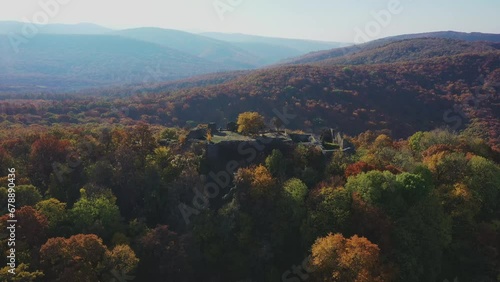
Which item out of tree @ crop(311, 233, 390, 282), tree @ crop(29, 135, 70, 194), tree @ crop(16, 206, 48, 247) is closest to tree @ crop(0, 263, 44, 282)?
tree @ crop(16, 206, 48, 247)

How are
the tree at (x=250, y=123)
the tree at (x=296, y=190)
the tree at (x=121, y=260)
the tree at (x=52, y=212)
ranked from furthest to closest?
the tree at (x=250, y=123)
the tree at (x=296, y=190)
the tree at (x=52, y=212)
the tree at (x=121, y=260)

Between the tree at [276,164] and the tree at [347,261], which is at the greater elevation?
the tree at [276,164]

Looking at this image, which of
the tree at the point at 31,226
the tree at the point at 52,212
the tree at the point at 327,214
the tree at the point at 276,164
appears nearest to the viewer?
the tree at the point at 31,226

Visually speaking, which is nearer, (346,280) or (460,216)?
(346,280)

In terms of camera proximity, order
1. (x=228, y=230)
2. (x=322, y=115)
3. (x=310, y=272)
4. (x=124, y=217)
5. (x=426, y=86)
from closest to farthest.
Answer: (x=310, y=272) < (x=228, y=230) < (x=124, y=217) < (x=322, y=115) < (x=426, y=86)

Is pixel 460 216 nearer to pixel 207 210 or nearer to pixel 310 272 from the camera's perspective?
pixel 310 272

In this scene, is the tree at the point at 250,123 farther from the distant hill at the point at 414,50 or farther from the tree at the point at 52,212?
the distant hill at the point at 414,50

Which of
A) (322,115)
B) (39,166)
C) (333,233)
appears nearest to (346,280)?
(333,233)

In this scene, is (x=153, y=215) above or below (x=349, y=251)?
below

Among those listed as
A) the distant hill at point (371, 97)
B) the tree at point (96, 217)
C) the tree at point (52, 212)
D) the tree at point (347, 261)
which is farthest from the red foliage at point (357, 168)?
the distant hill at point (371, 97)
